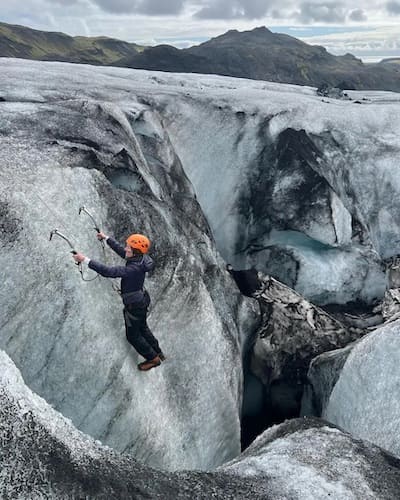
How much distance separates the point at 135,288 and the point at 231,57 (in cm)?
10973

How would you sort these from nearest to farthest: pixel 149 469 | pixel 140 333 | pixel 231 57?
1. pixel 149 469
2. pixel 140 333
3. pixel 231 57

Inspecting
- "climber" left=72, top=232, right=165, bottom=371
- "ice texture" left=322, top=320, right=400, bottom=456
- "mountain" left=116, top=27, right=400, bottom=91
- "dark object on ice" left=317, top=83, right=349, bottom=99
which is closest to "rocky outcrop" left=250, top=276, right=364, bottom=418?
"ice texture" left=322, top=320, right=400, bottom=456

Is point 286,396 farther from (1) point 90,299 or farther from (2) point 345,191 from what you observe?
(2) point 345,191

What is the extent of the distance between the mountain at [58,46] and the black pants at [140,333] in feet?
427

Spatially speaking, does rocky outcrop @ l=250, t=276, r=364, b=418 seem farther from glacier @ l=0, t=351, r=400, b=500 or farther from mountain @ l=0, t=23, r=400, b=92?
mountain @ l=0, t=23, r=400, b=92

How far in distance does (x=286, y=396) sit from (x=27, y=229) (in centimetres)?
860

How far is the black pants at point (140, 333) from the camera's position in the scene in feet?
29.2

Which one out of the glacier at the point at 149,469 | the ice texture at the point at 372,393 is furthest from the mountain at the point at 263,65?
the glacier at the point at 149,469

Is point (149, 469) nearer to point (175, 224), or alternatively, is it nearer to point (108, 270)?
point (108, 270)

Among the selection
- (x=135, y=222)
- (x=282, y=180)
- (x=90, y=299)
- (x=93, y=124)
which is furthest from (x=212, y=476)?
(x=282, y=180)

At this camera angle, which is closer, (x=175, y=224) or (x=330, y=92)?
(x=175, y=224)

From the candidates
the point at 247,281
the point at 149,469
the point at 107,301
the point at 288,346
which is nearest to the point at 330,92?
the point at 247,281

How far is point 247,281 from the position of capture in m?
14.9

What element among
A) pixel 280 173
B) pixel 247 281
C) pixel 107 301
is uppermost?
pixel 280 173
